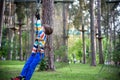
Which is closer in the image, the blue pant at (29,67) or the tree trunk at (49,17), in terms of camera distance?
the blue pant at (29,67)

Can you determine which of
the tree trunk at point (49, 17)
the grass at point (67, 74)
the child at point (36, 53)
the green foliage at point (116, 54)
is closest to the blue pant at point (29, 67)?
the child at point (36, 53)

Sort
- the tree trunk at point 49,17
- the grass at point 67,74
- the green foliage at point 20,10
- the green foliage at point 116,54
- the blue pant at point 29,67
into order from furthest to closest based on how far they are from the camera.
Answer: the green foliage at point 20,10 → the green foliage at point 116,54 → the tree trunk at point 49,17 → the grass at point 67,74 → the blue pant at point 29,67

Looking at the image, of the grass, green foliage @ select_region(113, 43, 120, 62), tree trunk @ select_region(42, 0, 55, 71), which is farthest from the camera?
green foliage @ select_region(113, 43, 120, 62)

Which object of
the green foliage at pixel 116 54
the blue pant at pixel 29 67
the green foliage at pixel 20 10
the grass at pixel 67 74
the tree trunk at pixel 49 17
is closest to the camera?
the blue pant at pixel 29 67

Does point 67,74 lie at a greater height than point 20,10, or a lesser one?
lesser

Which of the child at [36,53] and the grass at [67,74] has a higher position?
the child at [36,53]

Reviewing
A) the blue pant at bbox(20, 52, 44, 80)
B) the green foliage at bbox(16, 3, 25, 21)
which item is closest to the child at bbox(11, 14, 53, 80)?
the blue pant at bbox(20, 52, 44, 80)

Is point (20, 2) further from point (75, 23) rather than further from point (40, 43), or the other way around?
point (40, 43)

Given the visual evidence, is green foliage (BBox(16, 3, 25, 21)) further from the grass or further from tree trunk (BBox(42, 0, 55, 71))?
tree trunk (BBox(42, 0, 55, 71))

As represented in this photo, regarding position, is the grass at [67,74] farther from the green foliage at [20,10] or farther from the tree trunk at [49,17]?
the green foliage at [20,10]

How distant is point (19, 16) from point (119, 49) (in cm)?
2403

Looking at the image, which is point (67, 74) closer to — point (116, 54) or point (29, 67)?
point (116, 54)

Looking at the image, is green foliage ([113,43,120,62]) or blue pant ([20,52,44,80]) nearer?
blue pant ([20,52,44,80])

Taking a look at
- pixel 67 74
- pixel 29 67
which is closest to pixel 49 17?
pixel 67 74
